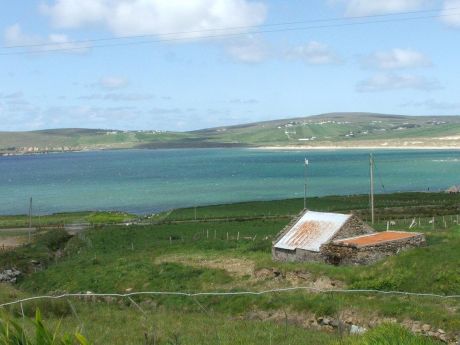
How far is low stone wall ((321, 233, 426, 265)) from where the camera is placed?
101ft

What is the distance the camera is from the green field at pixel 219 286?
653 inches

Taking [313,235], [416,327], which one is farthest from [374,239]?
[416,327]

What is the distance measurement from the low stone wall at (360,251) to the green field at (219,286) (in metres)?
1.41

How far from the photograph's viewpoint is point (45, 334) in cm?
733

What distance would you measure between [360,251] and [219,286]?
24.5ft

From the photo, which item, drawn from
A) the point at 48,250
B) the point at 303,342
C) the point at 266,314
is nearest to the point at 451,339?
the point at 303,342

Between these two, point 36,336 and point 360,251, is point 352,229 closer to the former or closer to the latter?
point 360,251

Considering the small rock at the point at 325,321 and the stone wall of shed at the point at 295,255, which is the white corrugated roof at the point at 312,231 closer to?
the stone wall of shed at the point at 295,255

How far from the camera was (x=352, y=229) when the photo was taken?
114 ft

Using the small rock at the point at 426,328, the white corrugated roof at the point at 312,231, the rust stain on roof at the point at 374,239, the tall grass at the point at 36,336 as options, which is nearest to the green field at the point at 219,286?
the small rock at the point at 426,328

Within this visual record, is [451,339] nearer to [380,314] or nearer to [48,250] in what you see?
[380,314]

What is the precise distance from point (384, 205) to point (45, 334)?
77.8 m

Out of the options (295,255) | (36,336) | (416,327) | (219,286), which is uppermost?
(36,336)

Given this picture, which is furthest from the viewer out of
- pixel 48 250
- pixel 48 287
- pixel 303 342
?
pixel 48 250
